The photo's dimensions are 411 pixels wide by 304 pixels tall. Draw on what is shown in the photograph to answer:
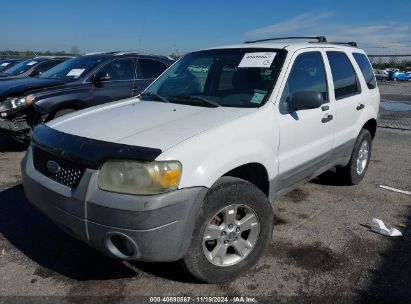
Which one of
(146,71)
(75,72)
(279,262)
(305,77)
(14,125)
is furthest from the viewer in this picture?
(146,71)

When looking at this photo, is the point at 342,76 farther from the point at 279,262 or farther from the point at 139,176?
the point at 139,176

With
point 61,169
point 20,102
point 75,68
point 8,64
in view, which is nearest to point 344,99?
point 61,169

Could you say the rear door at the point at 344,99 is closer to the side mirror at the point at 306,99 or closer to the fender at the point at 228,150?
the side mirror at the point at 306,99

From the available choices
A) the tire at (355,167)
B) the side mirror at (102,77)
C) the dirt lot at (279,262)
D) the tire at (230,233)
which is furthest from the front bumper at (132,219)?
the side mirror at (102,77)

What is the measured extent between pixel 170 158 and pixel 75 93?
4800 mm

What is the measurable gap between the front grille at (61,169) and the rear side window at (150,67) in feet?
16.3

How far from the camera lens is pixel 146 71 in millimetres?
7867

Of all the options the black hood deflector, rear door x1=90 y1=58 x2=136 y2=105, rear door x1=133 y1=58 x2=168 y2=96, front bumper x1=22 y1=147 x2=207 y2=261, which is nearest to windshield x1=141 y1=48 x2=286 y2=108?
the black hood deflector

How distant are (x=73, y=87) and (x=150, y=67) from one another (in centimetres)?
169

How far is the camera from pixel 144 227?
2439mm

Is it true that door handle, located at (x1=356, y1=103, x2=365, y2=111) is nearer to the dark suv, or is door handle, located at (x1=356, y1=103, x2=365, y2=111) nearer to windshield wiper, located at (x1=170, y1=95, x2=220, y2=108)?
windshield wiper, located at (x1=170, y1=95, x2=220, y2=108)

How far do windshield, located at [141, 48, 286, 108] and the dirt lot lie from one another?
139cm

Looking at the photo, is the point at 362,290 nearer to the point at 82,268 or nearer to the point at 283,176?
the point at 283,176

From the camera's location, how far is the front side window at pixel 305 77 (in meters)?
3.53
